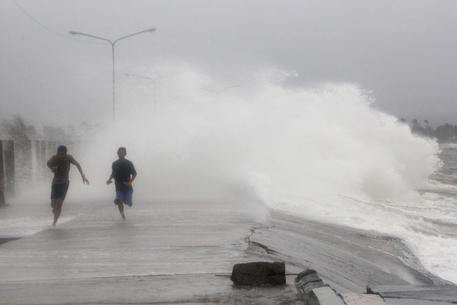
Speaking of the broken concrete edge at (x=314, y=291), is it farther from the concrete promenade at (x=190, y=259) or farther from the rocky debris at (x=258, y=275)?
the rocky debris at (x=258, y=275)

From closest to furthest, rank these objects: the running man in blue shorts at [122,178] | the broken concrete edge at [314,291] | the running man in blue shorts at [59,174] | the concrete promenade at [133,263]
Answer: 1. the broken concrete edge at [314,291]
2. the concrete promenade at [133,263]
3. the running man in blue shorts at [59,174]
4. the running man in blue shorts at [122,178]

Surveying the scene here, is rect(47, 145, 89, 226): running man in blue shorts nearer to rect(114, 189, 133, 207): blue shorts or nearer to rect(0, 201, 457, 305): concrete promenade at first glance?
rect(0, 201, 457, 305): concrete promenade

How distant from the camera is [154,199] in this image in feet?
65.5

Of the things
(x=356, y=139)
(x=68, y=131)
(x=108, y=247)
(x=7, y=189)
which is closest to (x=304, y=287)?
(x=108, y=247)

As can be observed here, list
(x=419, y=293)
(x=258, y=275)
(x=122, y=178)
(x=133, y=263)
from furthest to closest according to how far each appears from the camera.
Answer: (x=122, y=178), (x=133, y=263), (x=258, y=275), (x=419, y=293)

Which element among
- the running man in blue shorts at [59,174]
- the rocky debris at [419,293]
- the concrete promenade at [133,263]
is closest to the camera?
the rocky debris at [419,293]

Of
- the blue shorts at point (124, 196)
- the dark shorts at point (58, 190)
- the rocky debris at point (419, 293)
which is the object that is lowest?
the rocky debris at point (419, 293)

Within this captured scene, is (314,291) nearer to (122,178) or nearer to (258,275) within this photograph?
(258,275)

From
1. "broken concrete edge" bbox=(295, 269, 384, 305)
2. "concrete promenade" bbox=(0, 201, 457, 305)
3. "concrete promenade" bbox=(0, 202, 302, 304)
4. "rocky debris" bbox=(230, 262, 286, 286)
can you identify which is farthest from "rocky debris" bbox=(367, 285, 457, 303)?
"rocky debris" bbox=(230, 262, 286, 286)

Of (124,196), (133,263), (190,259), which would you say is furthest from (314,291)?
(124,196)

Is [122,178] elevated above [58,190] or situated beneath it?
elevated above

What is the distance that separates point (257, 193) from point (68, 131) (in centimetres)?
3351

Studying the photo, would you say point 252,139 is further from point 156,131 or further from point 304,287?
point 304,287

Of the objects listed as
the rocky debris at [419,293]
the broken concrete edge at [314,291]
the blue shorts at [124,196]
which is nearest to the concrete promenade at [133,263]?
the broken concrete edge at [314,291]
